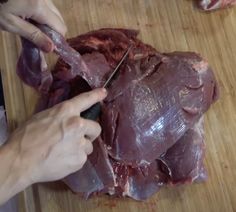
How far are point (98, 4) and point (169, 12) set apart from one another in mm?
337

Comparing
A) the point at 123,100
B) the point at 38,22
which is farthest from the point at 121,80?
the point at 38,22

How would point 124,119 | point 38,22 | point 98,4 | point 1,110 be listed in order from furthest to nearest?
point 98,4, point 1,110, point 124,119, point 38,22

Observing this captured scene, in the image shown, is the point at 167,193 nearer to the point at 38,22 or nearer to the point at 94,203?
the point at 94,203

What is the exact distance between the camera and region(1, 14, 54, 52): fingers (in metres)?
1.39

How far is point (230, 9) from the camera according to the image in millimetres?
2191

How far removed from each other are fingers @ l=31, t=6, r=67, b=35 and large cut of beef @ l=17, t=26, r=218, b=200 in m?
0.03

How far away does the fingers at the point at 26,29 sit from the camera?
4.55 feet

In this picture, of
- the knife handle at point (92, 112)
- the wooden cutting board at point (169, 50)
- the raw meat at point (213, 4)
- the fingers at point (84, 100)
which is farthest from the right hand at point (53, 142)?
the raw meat at point (213, 4)

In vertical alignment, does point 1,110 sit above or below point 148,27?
below

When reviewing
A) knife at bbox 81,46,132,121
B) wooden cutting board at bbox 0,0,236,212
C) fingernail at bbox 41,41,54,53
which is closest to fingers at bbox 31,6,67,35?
fingernail at bbox 41,41,54,53

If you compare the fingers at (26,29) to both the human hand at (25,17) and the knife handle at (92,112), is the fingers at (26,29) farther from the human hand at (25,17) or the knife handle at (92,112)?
the knife handle at (92,112)

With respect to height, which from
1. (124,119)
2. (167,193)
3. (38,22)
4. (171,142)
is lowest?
(167,193)

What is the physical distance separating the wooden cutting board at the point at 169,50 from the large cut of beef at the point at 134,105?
0.07 meters

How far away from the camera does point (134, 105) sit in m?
1.67
